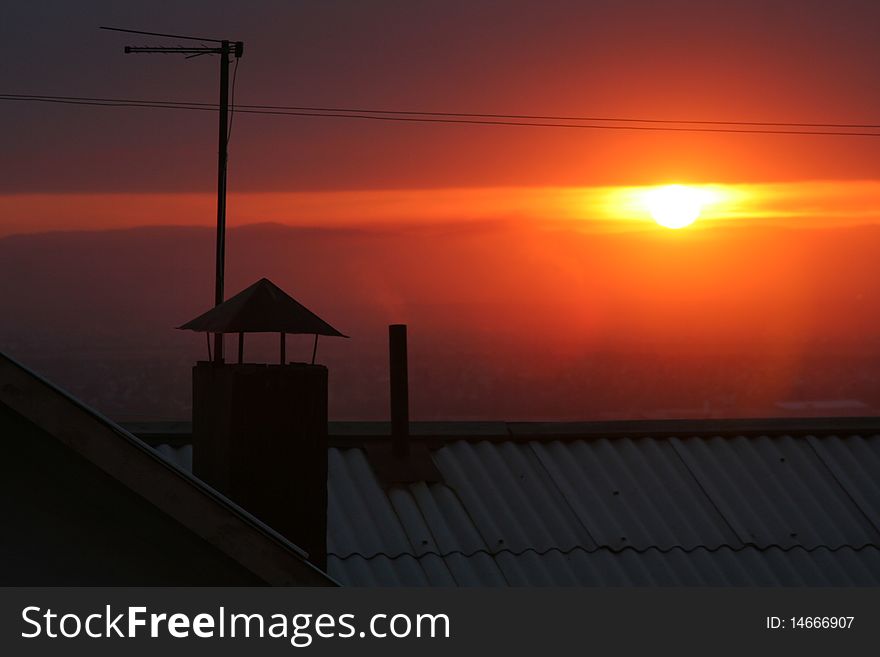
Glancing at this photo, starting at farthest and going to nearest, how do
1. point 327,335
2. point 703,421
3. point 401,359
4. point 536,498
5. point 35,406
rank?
point 703,421, point 401,359, point 536,498, point 327,335, point 35,406

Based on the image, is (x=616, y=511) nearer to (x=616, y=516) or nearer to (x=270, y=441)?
(x=616, y=516)

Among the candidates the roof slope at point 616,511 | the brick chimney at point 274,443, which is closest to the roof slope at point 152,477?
the brick chimney at point 274,443

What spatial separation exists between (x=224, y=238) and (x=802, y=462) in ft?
40.6

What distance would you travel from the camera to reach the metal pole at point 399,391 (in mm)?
16781

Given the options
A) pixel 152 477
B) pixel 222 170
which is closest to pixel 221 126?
pixel 222 170

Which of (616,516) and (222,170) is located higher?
(222,170)

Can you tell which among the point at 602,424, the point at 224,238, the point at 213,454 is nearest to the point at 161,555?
the point at 213,454

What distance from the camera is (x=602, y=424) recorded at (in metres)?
18.5

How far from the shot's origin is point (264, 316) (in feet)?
39.0

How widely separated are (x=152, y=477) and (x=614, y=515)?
10.3 meters

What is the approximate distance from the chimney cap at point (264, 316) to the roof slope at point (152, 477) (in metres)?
4.87

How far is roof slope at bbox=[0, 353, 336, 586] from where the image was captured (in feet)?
21.6

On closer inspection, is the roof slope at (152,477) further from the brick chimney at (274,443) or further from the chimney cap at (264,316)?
the chimney cap at (264,316)

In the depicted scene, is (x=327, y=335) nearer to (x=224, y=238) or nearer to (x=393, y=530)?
(x=393, y=530)
